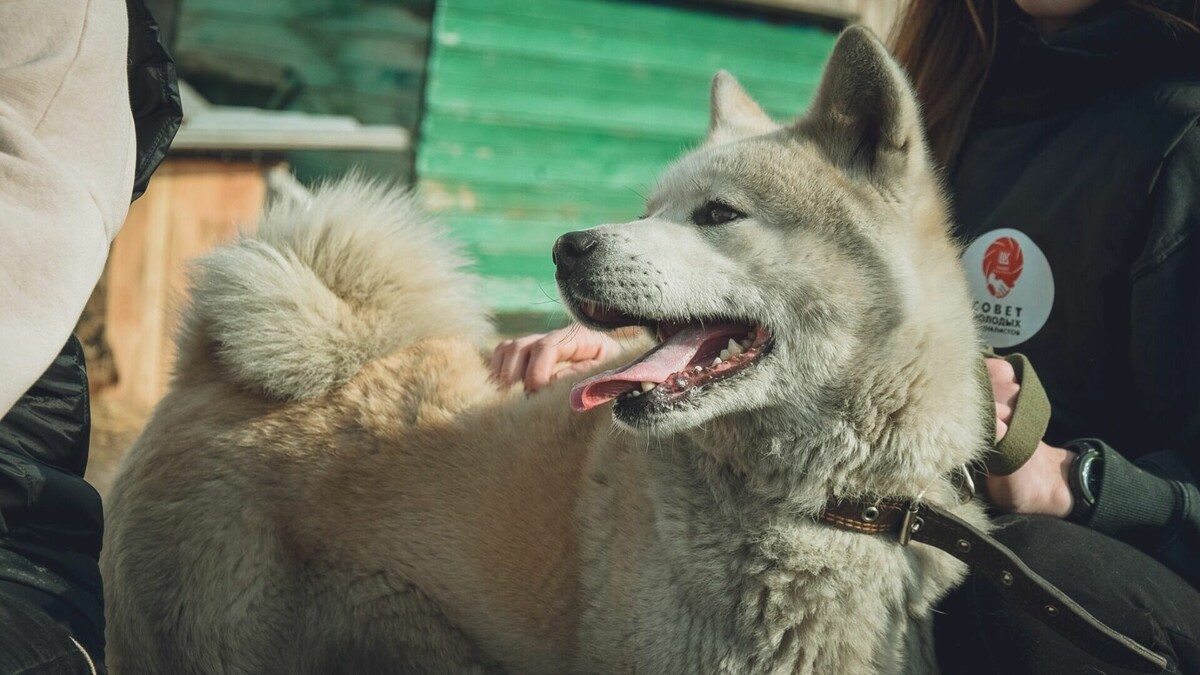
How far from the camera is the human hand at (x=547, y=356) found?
2537 millimetres

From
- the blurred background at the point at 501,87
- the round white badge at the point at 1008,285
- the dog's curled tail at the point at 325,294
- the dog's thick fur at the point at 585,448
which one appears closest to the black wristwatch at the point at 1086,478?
the dog's thick fur at the point at 585,448

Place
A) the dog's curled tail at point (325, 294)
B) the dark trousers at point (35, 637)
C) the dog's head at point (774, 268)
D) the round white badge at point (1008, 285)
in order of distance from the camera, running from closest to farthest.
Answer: the dark trousers at point (35, 637), the dog's head at point (774, 268), the round white badge at point (1008, 285), the dog's curled tail at point (325, 294)

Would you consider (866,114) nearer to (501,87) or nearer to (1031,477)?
(1031,477)

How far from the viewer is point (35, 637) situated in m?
1.65

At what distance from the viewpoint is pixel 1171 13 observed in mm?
2205

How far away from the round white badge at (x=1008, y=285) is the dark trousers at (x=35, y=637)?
1767 millimetres

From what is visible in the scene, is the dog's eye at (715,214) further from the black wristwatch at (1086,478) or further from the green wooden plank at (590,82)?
the green wooden plank at (590,82)

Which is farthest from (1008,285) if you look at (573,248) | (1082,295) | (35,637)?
(35,637)

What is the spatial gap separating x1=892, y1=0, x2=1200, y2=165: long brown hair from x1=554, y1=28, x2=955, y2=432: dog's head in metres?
0.73

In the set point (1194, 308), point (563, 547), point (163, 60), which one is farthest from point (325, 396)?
point (1194, 308)

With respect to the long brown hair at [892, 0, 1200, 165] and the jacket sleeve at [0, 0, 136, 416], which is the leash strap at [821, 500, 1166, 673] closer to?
the long brown hair at [892, 0, 1200, 165]

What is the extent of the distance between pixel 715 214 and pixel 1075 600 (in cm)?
90

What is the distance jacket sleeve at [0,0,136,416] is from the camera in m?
1.44

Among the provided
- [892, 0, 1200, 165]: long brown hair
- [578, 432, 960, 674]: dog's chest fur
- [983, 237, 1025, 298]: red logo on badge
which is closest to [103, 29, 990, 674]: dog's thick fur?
[578, 432, 960, 674]: dog's chest fur
